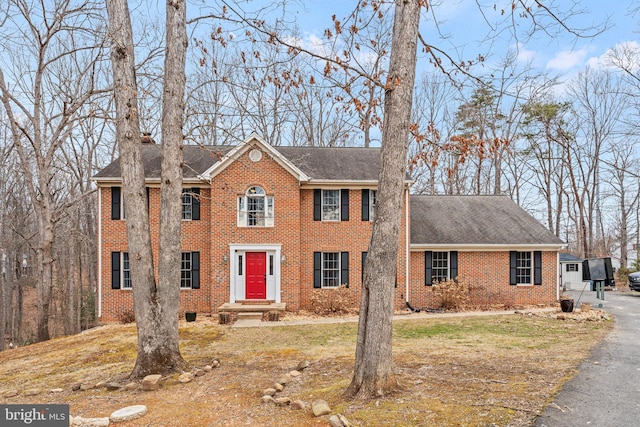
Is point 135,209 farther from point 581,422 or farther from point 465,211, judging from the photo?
point 465,211

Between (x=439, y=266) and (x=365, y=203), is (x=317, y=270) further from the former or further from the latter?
(x=439, y=266)

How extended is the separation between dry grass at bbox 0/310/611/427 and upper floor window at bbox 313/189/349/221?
4.63m

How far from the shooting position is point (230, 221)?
14.9 metres

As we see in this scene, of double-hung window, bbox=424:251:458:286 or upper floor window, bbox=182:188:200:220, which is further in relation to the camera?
double-hung window, bbox=424:251:458:286

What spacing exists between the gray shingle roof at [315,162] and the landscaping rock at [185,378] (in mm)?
9072

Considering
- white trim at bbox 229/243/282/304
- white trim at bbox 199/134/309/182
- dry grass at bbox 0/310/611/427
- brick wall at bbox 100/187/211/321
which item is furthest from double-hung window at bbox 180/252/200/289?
white trim at bbox 199/134/309/182

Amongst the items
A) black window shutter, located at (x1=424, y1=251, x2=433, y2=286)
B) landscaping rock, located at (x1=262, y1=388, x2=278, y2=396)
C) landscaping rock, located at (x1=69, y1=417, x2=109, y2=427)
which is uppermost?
black window shutter, located at (x1=424, y1=251, x2=433, y2=286)

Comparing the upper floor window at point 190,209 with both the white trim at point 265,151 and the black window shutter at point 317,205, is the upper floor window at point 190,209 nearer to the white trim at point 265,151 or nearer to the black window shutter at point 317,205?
the white trim at point 265,151

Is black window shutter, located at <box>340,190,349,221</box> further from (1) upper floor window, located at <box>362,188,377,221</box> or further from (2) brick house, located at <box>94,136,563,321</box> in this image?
(1) upper floor window, located at <box>362,188,377,221</box>

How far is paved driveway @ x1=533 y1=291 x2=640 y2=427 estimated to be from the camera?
4824 millimetres

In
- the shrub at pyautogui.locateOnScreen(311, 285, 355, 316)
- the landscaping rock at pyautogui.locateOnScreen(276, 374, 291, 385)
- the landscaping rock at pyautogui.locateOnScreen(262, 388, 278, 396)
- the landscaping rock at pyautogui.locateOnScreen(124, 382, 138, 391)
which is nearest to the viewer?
the landscaping rock at pyautogui.locateOnScreen(262, 388, 278, 396)

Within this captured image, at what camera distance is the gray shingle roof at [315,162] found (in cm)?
1532

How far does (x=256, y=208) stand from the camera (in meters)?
15.1

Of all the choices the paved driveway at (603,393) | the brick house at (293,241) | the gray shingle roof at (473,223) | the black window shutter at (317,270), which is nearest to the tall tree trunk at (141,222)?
the paved driveway at (603,393)
